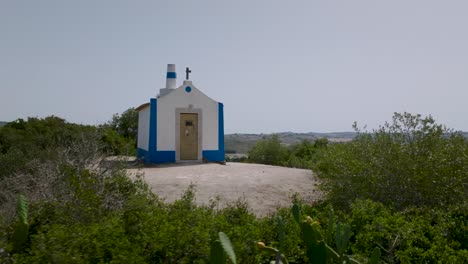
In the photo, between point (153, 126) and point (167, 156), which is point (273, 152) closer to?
point (167, 156)

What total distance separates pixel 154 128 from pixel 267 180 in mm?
5897

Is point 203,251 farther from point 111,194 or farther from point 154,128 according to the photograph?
point 154,128

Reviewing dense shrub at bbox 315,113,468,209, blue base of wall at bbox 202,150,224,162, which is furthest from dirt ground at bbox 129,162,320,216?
blue base of wall at bbox 202,150,224,162

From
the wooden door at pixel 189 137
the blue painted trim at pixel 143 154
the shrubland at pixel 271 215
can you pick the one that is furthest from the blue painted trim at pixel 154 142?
the shrubland at pixel 271 215

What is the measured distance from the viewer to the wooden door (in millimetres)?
16641

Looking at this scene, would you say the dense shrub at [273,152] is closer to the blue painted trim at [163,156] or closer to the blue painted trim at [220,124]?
the blue painted trim at [220,124]

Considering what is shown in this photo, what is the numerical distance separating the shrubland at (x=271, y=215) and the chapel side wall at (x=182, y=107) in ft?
20.9

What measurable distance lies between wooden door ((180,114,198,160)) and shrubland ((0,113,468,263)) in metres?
6.86

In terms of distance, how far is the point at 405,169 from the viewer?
23.7 feet

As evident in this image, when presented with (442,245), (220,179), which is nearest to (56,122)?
(220,179)

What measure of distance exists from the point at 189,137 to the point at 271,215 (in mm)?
10930

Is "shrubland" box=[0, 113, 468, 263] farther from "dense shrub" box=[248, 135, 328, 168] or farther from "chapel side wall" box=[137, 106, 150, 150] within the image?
"dense shrub" box=[248, 135, 328, 168]

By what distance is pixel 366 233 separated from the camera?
495cm

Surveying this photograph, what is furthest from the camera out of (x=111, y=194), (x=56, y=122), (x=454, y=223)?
(x=56, y=122)
